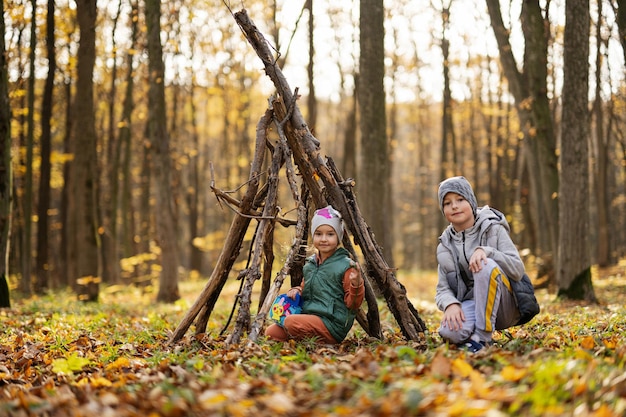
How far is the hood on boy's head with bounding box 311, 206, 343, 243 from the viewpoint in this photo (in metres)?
5.40

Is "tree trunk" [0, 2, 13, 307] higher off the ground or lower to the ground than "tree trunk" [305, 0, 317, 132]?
lower

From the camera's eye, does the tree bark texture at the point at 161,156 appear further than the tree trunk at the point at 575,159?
Yes

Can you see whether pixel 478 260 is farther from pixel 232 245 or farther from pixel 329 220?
pixel 232 245

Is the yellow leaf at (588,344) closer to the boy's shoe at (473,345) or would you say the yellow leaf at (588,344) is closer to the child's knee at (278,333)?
the boy's shoe at (473,345)

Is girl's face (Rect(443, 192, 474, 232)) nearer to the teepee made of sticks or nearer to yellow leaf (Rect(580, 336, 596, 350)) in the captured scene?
the teepee made of sticks

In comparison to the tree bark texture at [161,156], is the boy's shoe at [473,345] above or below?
below

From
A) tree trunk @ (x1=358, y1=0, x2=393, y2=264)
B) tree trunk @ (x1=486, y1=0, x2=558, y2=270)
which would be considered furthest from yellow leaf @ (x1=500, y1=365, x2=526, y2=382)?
tree trunk @ (x1=486, y1=0, x2=558, y2=270)

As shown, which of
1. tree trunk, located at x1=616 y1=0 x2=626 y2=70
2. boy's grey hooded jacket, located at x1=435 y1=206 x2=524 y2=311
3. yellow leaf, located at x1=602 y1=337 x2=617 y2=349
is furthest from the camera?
tree trunk, located at x1=616 y1=0 x2=626 y2=70

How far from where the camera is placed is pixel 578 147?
9.69m

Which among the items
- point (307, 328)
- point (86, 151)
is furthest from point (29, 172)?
point (307, 328)

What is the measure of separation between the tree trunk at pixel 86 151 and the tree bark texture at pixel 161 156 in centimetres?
112

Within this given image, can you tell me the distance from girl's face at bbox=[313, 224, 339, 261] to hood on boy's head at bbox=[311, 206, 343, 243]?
32 mm

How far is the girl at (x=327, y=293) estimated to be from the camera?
5.17 m

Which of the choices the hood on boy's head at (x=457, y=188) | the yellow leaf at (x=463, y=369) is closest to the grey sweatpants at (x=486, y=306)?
the hood on boy's head at (x=457, y=188)
